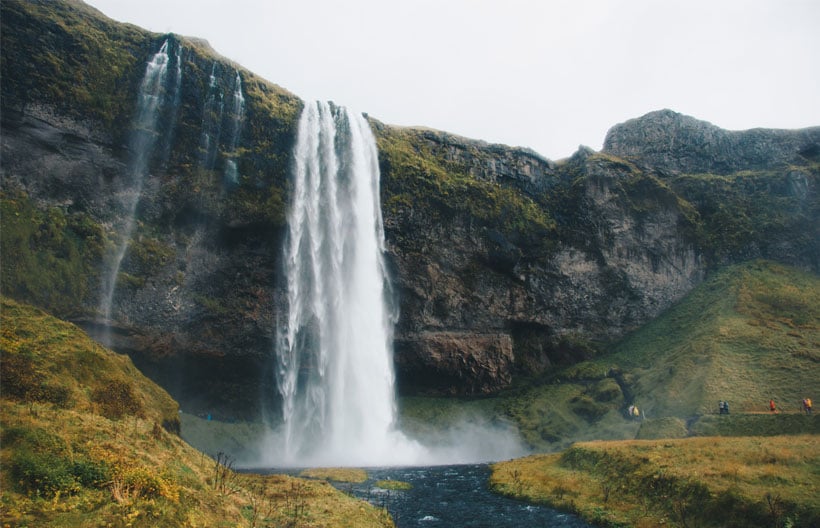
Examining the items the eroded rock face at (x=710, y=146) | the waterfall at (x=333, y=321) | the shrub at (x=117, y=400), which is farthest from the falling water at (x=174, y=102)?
the eroded rock face at (x=710, y=146)

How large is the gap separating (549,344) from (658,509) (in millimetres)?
42022

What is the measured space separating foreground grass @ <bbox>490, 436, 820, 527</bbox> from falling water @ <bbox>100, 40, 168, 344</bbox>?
33937 mm

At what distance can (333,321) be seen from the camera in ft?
155

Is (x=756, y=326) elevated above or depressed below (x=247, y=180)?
below

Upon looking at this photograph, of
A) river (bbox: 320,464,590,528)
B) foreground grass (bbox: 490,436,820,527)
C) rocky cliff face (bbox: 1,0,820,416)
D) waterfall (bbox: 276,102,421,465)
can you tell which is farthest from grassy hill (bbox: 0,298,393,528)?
waterfall (bbox: 276,102,421,465)

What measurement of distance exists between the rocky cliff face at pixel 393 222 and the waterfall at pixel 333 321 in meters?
2.18

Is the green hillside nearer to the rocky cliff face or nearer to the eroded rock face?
the rocky cliff face

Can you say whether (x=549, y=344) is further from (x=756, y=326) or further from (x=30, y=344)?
(x=30, y=344)

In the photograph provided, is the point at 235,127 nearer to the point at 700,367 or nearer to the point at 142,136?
the point at 142,136

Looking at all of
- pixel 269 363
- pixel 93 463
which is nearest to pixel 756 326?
pixel 269 363

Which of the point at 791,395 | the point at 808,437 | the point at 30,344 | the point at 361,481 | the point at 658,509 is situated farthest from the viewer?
the point at 791,395

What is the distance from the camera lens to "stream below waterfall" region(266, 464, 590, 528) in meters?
18.8

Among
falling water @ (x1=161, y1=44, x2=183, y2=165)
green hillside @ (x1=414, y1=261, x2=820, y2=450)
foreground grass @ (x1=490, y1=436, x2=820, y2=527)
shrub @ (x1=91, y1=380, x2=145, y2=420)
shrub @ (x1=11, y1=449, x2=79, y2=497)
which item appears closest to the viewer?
shrub @ (x1=11, y1=449, x2=79, y2=497)

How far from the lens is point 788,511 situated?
15.0 meters
